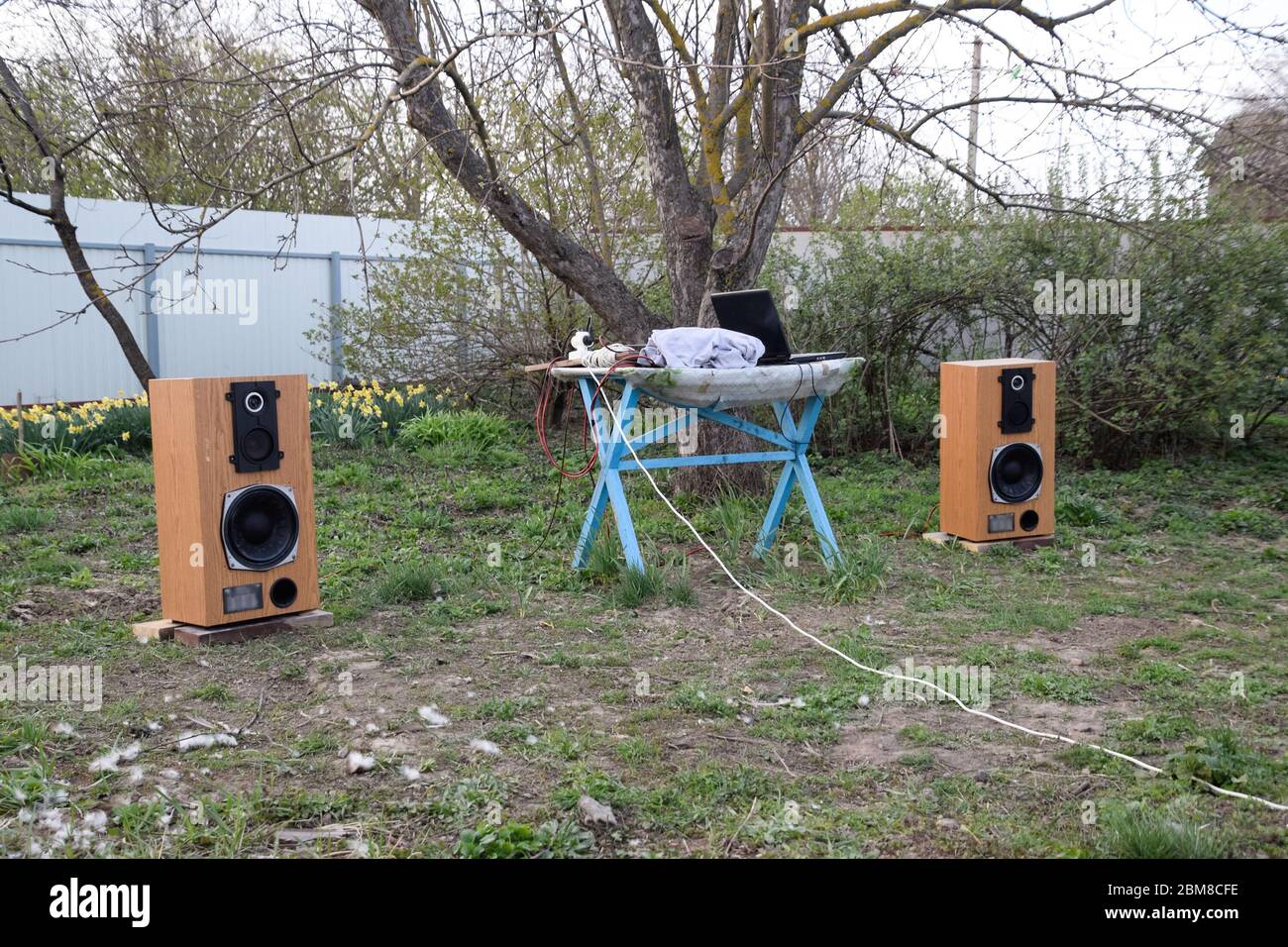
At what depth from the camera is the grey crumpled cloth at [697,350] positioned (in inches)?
204

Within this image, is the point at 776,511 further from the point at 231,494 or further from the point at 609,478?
the point at 231,494

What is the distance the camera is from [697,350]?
522 cm

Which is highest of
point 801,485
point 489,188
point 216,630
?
point 489,188

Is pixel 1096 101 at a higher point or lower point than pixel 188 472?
higher

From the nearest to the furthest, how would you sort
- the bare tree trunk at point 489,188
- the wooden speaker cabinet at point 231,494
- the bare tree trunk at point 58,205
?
the wooden speaker cabinet at point 231,494 → the bare tree trunk at point 489,188 → the bare tree trunk at point 58,205

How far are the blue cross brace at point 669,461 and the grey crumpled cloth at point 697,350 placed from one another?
0.22 m

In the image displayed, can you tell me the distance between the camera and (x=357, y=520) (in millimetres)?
6957

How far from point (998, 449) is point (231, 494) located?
4006 mm

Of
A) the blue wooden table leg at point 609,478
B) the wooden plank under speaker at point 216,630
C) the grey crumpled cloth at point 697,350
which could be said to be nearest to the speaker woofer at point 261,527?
the wooden plank under speaker at point 216,630

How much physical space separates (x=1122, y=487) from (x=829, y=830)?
611 centimetres

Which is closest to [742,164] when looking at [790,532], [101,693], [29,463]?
[790,532]

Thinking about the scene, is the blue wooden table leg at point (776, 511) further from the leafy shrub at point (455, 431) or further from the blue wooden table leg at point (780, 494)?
the leafy shrub at point (455, 431)

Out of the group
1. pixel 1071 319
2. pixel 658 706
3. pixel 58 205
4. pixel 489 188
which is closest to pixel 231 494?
pixel 658 706

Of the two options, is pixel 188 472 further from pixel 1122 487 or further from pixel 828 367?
pixel 1122 487
